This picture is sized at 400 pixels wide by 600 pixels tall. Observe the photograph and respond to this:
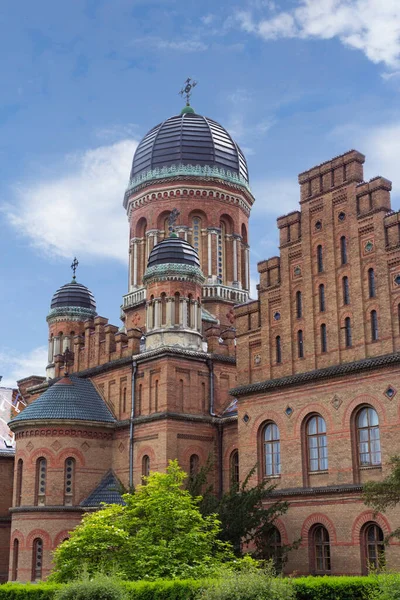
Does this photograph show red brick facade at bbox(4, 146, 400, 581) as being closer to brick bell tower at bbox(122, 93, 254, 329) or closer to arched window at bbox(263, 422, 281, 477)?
arched window at bbox(263, 422, 281, 477)

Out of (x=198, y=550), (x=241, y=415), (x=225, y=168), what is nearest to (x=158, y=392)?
(x=241, y=415)

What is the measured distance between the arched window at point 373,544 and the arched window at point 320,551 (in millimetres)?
1883

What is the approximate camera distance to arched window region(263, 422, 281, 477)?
118 ft

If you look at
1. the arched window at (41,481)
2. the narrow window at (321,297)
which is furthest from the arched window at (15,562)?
the narrow window at (321,297)

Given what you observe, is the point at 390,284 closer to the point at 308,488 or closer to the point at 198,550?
the point at 308,488

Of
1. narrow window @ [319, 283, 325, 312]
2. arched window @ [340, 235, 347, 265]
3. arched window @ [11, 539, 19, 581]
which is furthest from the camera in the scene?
arched window @ [11, 539, 19, 581]

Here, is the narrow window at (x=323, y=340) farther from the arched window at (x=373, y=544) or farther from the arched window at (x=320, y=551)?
the arched window at (x=373, y=544)

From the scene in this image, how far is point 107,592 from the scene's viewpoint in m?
22.0

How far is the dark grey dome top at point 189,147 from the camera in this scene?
177ft

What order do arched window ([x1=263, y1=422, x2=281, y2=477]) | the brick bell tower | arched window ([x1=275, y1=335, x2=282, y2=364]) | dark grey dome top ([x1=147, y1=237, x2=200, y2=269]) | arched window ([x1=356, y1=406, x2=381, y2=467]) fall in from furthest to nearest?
the brick bell tower, dark grey dome top ([x1=147, y1=237, x2=200, y2=269]), arched window ([x1=275, y1=335, x2=282, y2=364]), arched window ([x1=263, y1=422, x2=281, y2=477]), arched window ([x1=356, y1=406, x2=381, y2=467])

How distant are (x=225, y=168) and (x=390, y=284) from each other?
23.9 meters

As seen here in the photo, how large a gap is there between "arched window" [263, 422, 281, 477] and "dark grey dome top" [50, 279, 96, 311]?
2058 centimetres

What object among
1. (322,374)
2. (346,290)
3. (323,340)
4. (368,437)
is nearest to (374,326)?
Answer: (346,290)

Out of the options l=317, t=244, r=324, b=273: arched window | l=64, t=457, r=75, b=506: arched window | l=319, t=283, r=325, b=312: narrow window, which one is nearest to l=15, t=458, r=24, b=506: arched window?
l=64, t=457, r=75, b=506: arched window
